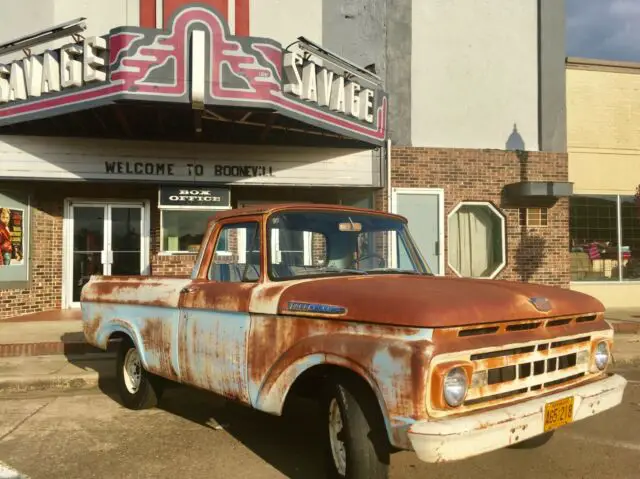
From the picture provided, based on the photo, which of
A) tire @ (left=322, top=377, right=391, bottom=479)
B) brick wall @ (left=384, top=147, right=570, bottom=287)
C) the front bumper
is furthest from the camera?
brick wall @ (left=384, top=147, right=570, bottom=287)

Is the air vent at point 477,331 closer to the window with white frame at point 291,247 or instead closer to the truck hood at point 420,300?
the truck hood at point 420,300

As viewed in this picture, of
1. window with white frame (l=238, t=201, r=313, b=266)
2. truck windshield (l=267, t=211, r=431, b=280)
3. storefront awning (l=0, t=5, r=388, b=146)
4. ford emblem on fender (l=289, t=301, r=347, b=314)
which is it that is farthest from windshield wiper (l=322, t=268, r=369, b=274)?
storefront awning (l=0, t=5, r=388, b=146)

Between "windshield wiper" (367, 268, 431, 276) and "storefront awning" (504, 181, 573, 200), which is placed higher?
"storefront awning" (504, 181, 573, 200)

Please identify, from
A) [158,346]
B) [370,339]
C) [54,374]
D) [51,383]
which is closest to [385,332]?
[370,339]

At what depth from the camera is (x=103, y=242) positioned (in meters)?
12.7

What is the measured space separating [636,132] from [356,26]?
7254mm

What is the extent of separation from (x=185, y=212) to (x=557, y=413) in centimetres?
970

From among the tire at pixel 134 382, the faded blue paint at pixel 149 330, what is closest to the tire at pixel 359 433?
the faded blue paint at pixel 149 330

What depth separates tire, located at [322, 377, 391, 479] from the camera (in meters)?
3.05

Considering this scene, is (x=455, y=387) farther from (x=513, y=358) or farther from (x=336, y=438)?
(x=336, y=438)

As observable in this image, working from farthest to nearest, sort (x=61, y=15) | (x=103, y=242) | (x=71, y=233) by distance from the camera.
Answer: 1. (x=103, y=242)
2. (x=71, y=233)
3. (x=61, y=15)

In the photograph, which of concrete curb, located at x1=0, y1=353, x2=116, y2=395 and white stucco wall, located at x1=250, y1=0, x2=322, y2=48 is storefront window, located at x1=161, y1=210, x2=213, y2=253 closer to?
white stucco wall, located at x1=250, y1=0, x2=322, y2=48

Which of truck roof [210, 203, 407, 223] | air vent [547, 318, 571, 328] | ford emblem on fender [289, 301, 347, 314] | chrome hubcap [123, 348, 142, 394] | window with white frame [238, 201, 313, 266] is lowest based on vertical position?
chrome hubcap [123, 348, 142, 394]

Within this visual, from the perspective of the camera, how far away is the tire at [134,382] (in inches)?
211
